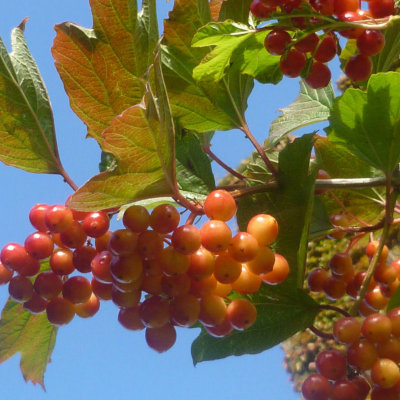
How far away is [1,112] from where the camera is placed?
684 millimetres

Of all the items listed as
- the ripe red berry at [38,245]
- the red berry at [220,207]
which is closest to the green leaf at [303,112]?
the red berry at [220,207]

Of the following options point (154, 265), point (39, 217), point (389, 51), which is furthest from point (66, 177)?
point (389, 51)

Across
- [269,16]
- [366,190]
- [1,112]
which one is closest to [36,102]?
[1,112]

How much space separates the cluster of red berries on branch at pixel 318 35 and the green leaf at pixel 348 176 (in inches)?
5.4

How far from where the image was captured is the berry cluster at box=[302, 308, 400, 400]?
0.60 m

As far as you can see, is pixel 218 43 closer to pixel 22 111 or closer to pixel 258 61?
pixel 258 61

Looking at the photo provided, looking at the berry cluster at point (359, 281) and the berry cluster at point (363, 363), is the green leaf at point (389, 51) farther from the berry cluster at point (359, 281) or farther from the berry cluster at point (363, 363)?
the berry cluster at point (363, 363)

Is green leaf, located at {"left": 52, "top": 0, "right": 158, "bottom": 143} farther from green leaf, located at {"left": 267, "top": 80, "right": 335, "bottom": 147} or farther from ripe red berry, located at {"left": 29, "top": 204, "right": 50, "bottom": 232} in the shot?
Result: green leaf, located at {"left": 267, "top": 80, "right": 335, "bottom": 147}

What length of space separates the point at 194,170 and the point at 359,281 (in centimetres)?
28

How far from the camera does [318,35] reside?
2.46 feet

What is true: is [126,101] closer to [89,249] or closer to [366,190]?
[89,249]

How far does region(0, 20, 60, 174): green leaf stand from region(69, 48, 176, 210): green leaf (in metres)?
0.15

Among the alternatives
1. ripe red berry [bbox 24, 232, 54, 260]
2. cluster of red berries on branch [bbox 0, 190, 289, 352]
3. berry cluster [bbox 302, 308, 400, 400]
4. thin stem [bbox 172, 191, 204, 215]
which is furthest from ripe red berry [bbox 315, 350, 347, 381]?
ripe red berry [bbox 24, 232, 54, 260]

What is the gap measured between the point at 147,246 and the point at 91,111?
0.20m
